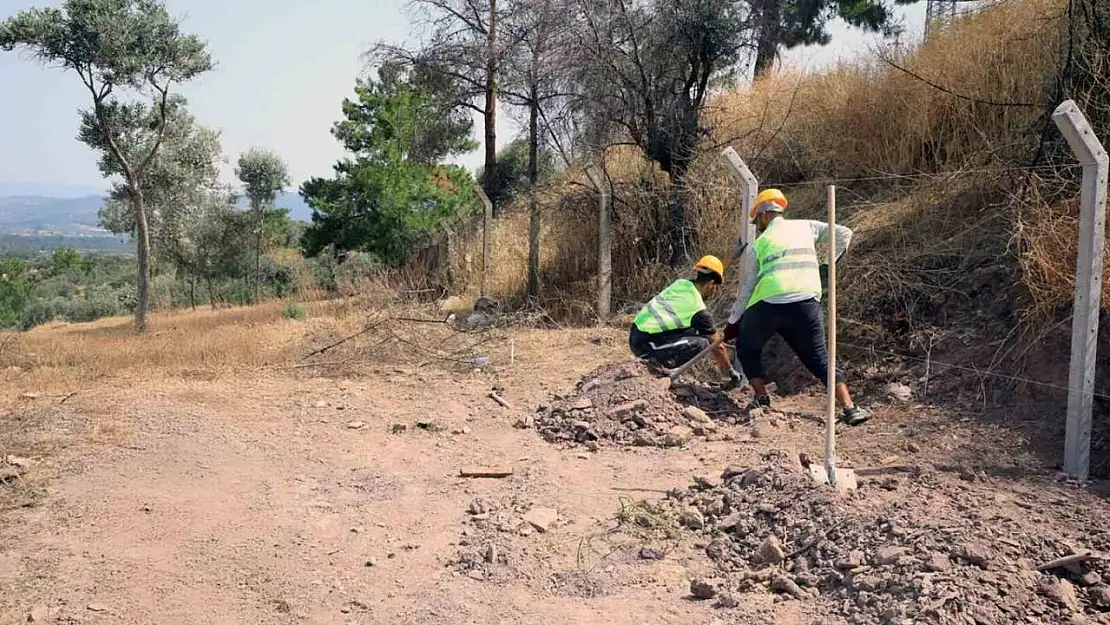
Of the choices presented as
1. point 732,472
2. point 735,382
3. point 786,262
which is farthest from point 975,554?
point 735,382

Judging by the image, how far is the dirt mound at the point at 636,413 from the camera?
18.0 feet

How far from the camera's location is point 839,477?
439cm

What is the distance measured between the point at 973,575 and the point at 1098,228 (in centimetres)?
223

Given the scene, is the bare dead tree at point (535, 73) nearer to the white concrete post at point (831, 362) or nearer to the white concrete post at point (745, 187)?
the white concrete post at point (745, 187)

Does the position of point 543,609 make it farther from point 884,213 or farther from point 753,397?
point 884,213

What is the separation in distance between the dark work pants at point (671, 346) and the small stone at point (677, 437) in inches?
41.8

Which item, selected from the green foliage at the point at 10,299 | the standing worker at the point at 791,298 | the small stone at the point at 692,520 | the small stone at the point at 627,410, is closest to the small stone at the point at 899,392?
the standing worker at the point at 791,298

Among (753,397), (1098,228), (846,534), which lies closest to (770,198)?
(753,397)

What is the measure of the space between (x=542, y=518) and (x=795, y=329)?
2.29m

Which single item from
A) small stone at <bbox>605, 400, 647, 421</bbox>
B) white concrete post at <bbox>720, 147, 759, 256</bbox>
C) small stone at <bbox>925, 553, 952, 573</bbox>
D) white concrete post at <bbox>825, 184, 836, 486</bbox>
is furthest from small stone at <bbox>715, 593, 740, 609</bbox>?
white concrete post at <bbox>720, 147, 759, 256</bbox>

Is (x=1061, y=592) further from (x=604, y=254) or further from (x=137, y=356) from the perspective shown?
(x=137, y=356)

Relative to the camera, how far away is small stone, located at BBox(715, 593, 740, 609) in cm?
330

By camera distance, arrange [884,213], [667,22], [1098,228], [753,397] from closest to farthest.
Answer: [1098,228]
[753,397]
[884,213]
[667,22]

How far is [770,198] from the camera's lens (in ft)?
18.8
